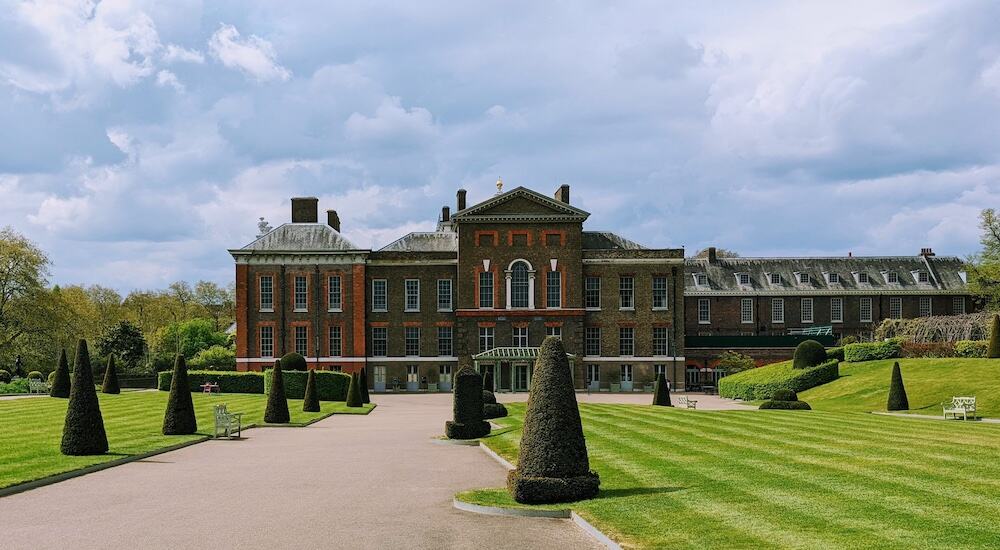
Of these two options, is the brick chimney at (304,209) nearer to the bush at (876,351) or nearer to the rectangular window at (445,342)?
the rectangular window at (445,342)

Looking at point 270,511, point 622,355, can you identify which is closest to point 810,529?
point 270,511

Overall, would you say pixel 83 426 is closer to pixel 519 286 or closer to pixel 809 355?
pixel 809 355

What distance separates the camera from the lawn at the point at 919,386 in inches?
1483

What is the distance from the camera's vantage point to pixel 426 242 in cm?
7344

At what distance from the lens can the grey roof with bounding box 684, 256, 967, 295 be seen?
7631cm

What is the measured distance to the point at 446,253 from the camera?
69250 mm

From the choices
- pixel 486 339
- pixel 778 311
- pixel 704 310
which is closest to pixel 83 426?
pixel 486 339

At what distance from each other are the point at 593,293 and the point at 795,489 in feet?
181

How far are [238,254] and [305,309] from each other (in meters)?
6.49

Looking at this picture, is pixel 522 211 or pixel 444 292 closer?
pixel 522 211

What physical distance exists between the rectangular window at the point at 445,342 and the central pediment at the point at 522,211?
8.53 metres

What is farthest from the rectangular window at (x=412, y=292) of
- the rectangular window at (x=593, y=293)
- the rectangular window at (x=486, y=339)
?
the rectangular window at (x=593, y=293)

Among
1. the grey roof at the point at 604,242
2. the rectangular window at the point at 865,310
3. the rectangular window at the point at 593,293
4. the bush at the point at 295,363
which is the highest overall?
the grey roof at the point at 604,242

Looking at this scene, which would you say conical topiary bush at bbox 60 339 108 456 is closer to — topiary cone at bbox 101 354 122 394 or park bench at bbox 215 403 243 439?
park bench at bbox 215 403 243 439
